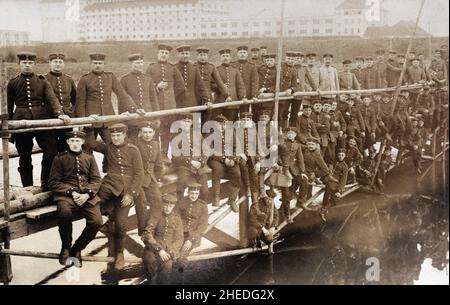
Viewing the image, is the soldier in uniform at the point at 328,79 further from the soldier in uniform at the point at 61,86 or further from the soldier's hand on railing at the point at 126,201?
the soldier in uniform at the point at 61,86

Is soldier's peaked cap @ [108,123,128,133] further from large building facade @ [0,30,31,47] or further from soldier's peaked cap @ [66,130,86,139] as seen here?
large building facade @ [0,30,31,47]

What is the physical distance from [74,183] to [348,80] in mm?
4696

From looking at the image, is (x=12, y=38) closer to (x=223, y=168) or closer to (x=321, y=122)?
(x=223, y=168)

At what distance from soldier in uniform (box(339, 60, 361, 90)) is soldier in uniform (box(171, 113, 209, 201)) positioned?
2944mm

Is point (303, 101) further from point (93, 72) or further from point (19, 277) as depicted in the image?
point (19, 277)

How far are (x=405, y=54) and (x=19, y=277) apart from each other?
6205 mm

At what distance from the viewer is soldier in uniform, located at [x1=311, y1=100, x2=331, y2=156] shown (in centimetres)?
684

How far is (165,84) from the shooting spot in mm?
5383

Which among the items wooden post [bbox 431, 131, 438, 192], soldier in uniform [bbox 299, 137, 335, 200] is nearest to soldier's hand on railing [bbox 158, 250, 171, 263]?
soldier in uniform [bbox 299, 137, 335, 200]

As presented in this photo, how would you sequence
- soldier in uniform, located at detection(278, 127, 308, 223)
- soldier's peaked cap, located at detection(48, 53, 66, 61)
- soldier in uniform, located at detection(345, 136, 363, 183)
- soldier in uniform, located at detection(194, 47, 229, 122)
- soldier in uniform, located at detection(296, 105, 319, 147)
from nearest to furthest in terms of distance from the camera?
soldier's peaked cap, located at detection(48, 53, 66, 61), soldier in uniform, located at detection(194, 47, 229, 122), soldier in uniform, located at detection(278, 127, 308, 223), soldier in uniform, located at detection(296, 105, 319, 147), soldier in uniform, located at detection(345, 136, 363, 183)

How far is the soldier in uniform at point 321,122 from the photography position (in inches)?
269

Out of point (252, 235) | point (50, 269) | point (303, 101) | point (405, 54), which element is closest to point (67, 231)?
point (50, 269)

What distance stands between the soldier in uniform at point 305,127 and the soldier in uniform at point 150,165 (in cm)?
247

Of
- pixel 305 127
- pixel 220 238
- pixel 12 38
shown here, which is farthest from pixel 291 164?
pixel 12 38
